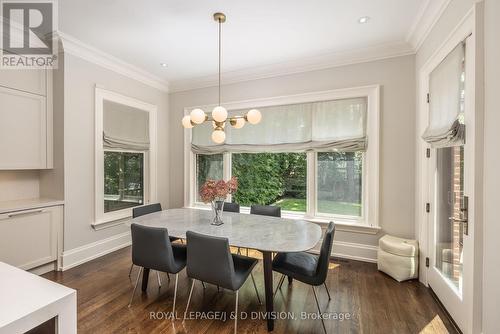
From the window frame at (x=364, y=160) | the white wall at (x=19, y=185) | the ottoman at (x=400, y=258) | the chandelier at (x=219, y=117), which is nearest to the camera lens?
the chandelier at (x=219, y=117)

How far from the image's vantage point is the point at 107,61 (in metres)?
3.41

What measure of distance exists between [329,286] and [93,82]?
4.02m

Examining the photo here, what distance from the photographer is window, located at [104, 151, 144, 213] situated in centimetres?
357

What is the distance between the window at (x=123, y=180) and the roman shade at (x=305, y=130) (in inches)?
48.4

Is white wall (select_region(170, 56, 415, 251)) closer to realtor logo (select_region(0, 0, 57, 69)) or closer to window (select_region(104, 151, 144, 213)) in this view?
window (select_region(104, 151, 144, 213))

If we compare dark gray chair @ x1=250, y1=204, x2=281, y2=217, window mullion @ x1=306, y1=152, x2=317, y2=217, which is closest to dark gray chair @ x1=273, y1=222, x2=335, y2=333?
dark gray chair @ x1=250, y1=204, x2=281, y2=217

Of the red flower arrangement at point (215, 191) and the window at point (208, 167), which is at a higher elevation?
the window at point (208, 167)

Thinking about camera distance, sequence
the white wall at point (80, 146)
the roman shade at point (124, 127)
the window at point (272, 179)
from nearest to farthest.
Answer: the white wall at point (80, 146) → the roman shade at point (124, 127) → the window at point (272, 179)

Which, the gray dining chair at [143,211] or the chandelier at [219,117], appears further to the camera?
the gray dining chair at [143,211]

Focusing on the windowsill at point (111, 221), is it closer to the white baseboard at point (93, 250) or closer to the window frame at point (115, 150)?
the window frame at point (115, 150)

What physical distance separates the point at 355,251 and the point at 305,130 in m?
1.87

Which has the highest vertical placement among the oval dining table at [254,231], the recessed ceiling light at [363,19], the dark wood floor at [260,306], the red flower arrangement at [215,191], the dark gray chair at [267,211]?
the recessed ceiling light at [363,19]

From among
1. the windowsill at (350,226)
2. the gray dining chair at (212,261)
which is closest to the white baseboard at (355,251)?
the windowsill at (350,226)

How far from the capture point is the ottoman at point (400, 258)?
2637 mm
